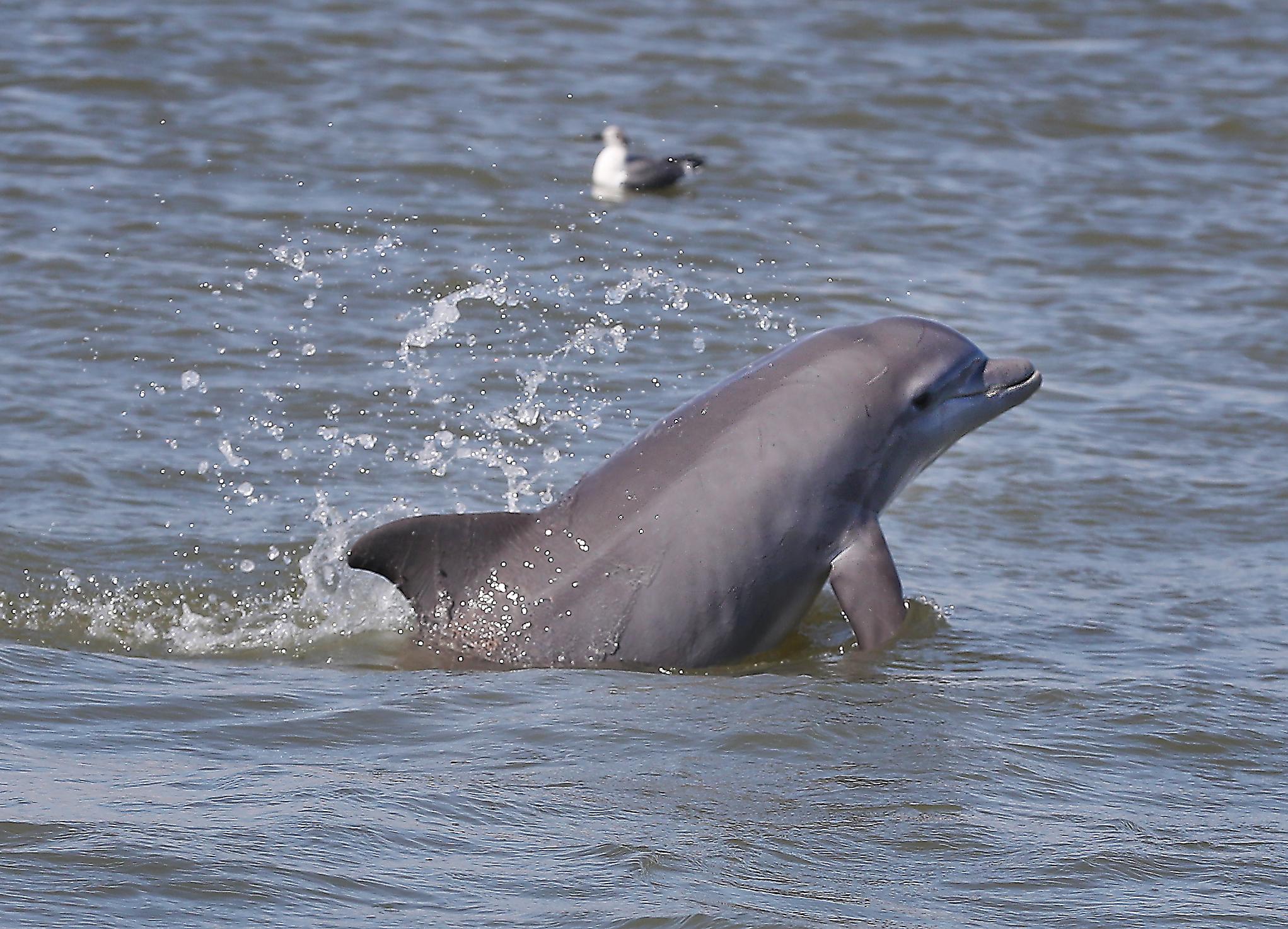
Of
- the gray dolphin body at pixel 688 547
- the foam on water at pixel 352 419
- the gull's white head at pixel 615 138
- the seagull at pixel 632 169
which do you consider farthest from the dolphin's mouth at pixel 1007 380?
the gull's white head at pixel 615 138

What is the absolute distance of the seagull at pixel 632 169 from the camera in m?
19.1

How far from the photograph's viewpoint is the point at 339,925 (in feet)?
17.6

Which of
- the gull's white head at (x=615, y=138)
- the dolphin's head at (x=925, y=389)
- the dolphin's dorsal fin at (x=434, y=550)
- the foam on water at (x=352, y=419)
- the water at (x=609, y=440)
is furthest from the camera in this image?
the gull's white head at (x=615, y=138)

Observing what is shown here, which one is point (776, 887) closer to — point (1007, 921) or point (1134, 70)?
point (1007, 921)

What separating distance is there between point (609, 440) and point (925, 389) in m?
3.46

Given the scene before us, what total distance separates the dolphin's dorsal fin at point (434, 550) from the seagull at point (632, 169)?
11012mm

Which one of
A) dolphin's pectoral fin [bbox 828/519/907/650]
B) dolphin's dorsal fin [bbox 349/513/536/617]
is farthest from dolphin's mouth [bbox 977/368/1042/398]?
dolphin's dorsal fin [bbox 349/513/536/617]

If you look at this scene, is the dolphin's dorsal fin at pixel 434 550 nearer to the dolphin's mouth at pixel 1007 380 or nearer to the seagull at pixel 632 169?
the dolphin's mouth at pixel 1007 380

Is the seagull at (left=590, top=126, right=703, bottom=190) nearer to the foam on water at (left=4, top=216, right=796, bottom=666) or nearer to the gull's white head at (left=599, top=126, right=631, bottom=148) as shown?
the gull's white head at (left=599, top=126, right=631, bottom=148)

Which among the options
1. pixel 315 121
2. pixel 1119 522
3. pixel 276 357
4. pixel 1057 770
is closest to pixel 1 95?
pixel 315 121

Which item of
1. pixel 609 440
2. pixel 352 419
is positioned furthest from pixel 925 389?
pixel 352 419

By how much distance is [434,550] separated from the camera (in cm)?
828

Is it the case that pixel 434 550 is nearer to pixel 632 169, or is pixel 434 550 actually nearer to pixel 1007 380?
pixel 1007 380

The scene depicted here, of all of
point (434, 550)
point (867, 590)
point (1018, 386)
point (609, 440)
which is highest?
point (1018, 386)
